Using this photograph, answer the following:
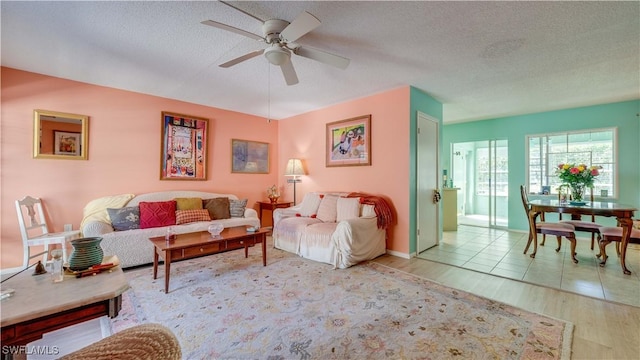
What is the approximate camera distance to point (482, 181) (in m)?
6.91

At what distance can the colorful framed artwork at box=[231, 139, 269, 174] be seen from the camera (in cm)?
503

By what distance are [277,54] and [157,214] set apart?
9.42 feet

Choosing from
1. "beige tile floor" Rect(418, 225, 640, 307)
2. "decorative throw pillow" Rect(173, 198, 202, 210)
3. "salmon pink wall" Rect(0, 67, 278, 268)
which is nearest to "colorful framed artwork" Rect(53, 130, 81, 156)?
"salmon pink wall" Rect(0, 67, 278, 268)

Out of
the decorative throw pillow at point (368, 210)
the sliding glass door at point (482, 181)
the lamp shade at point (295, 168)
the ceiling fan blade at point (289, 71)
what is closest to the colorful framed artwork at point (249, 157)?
the lamp shade at point (295, 168)

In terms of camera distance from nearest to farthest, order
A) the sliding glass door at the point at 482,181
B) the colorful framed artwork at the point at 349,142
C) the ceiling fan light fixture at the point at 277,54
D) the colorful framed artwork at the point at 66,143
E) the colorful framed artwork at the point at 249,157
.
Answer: the ceiling fan light fixture at the point at 277,54 < the colorful framed artwork at the point at 66,143 < the colorful framed artwork at the point at 349,142 < the colorful framed artwork at the point at 249,157 < the sliding glass door at the point at 482,181

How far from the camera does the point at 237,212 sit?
4.43 meters

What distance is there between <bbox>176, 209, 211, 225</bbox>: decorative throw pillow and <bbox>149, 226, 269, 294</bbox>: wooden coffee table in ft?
2.63

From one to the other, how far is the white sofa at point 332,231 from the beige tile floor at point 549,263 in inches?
36.3

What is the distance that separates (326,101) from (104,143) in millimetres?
3377

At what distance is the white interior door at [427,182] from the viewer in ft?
12.5

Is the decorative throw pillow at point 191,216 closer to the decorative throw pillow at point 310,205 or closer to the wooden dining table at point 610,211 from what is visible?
the decorative throw pillow at point 310,205

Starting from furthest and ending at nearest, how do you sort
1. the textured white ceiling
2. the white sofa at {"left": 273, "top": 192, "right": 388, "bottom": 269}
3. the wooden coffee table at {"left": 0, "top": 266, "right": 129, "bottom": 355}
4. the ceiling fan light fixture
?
the white sofa at {"left": 273, "top": 192, "right": 388, "bottom": 269}, the ceiling fan light fixture, the textured white ceiling, the wooden coffee table at {"left": 0, "top": 266, "right": 129, "bottom": 355}

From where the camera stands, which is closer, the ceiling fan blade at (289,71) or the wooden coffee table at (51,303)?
the wooden coffee table at (51,303)

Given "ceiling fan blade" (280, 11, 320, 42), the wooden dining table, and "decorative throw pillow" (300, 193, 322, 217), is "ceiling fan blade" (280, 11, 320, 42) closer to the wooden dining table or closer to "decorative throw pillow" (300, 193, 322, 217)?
"decorative throw pillow" (300, 193, 322, 217)
